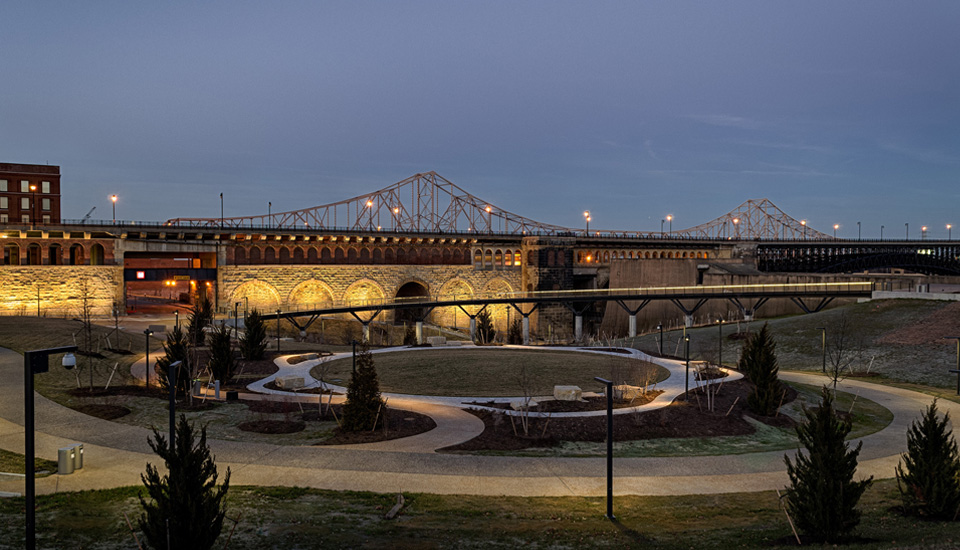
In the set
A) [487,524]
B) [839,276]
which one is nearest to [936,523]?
[487,524]

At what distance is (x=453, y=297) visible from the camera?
8550cm

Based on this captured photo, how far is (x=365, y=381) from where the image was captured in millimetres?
21500

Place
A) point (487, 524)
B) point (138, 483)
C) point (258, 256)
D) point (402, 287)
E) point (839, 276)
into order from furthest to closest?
1. point (402, 287)
2. point (839, 276)
3. point (258, 256)
4. point (138, 483)
5. point (487, 524)

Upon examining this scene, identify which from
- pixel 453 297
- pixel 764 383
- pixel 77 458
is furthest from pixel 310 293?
pixel 77 458

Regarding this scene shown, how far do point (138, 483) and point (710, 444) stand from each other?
53.1ft

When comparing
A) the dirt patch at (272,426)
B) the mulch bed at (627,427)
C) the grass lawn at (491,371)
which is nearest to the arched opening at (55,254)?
the grass lawn at (491,371)

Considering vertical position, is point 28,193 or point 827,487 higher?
point 28,193

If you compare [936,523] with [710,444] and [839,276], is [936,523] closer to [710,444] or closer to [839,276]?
[710,444]

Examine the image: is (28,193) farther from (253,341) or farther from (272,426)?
(272,426)

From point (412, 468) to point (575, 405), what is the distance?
9.40 metres

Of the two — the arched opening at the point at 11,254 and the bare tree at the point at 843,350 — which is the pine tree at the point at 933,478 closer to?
the bare tree at the point at 843,350

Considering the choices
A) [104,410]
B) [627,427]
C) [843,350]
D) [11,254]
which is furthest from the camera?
[11,254]

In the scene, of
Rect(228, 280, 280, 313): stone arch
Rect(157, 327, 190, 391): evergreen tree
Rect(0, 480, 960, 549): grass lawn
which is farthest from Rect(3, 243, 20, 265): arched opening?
Rect(0, 480, 960, 549): grass lawn

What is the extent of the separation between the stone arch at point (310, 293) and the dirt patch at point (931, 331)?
52625mm
